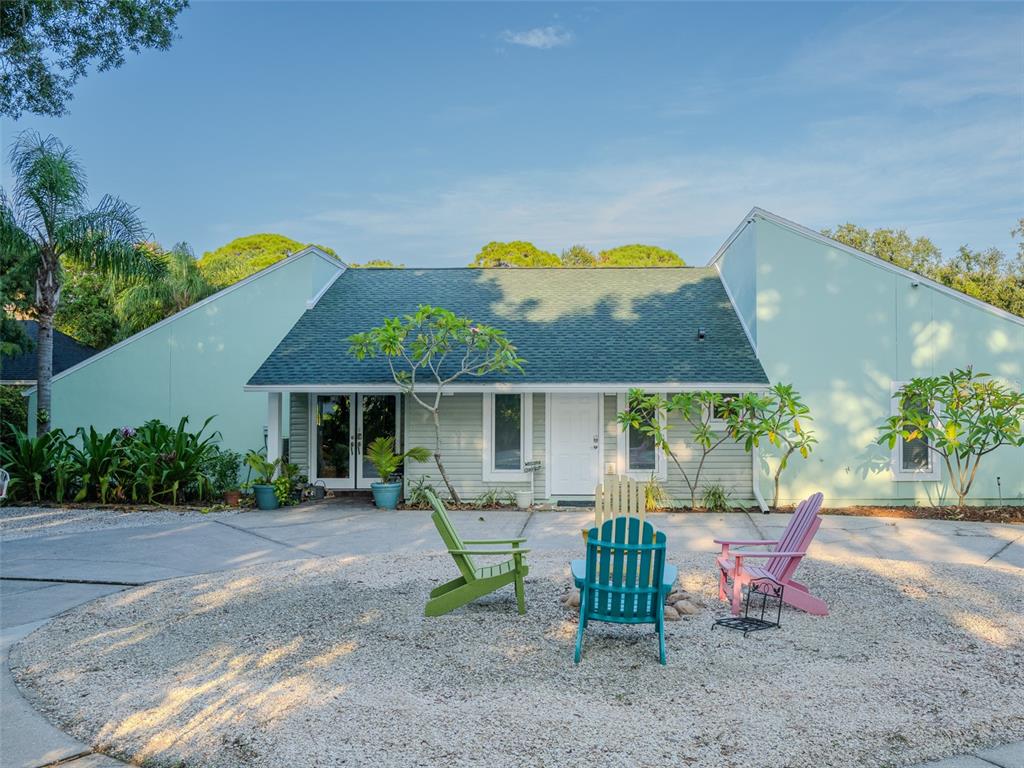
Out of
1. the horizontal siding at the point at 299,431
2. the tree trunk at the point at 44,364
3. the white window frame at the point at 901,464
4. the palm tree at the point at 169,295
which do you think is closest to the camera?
the white window frame at the point at 901,464

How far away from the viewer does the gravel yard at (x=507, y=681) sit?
3781 millimetres

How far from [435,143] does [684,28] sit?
9.21m

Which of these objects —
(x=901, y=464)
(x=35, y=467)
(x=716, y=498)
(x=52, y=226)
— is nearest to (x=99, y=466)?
(x=35, y=467)

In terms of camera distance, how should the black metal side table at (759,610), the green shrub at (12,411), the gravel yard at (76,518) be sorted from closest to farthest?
1. the black metal side table at (759,610)
2. the gravel yard at (76,518)
3. the green shrub at (12,411)

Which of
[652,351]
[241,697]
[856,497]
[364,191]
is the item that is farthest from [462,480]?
[364,191]

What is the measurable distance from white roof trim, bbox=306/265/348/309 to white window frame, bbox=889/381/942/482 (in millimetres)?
12018

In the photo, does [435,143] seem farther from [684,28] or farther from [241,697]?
[241,697]

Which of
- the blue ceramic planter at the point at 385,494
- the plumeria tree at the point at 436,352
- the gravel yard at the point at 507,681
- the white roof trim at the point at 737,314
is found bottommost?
the gravel yard at the point at 507,681

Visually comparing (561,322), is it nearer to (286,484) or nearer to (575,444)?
(575,444)

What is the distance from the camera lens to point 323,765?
11.6 ft

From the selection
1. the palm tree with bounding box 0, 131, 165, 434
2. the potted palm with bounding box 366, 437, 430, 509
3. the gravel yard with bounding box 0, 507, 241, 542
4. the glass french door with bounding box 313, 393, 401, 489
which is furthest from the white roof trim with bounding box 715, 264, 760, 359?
the palm tree with bounding box 0, 131, 165, 434

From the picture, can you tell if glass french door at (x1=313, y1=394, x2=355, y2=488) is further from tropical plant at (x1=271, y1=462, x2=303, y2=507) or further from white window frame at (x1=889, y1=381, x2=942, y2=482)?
white window frame at (x1=889, y1=381, x2=942, y2=482)

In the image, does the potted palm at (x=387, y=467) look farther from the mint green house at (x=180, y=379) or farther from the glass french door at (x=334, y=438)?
the mint green house at (x=180, y=379)

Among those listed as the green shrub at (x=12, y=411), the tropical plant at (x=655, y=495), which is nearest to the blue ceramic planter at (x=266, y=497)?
the tropical plant at (x=655, y=495)
